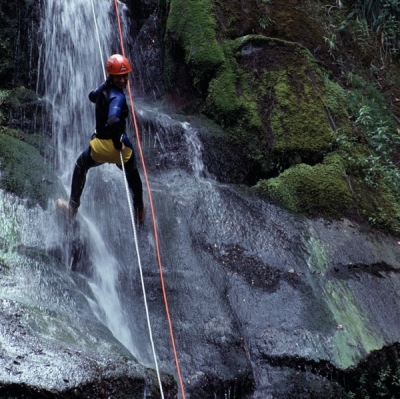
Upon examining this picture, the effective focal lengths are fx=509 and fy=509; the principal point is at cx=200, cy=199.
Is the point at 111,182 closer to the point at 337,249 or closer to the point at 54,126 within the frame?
the point at 54,126

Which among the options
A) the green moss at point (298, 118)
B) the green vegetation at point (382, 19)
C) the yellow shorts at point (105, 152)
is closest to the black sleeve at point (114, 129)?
the yellow shorts at point (105, 152)

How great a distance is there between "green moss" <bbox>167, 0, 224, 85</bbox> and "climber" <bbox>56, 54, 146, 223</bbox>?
3.02 m

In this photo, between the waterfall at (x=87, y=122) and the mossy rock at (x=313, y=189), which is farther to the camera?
the mossy rock at (x=313, y=189)

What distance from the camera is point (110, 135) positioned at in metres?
4.86

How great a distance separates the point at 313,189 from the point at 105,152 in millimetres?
2943

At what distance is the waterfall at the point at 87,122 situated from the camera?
5012 millimetres

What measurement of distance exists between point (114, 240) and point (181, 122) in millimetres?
2466

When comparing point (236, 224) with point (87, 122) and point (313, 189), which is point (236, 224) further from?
point (87, 122)

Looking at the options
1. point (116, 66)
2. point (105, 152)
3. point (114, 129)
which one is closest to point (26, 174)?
point (105, 152)

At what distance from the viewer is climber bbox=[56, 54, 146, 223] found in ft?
15.0

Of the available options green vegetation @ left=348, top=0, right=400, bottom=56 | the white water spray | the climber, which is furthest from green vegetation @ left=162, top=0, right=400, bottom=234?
the climber

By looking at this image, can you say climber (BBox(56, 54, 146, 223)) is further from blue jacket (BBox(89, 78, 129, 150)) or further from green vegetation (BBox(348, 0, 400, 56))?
green vegetation (BBox(348, 0, 400, 56))

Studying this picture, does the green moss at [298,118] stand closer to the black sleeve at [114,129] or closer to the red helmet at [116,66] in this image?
the black sleeve at [114,129]

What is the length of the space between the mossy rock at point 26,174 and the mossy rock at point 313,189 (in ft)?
8.89
